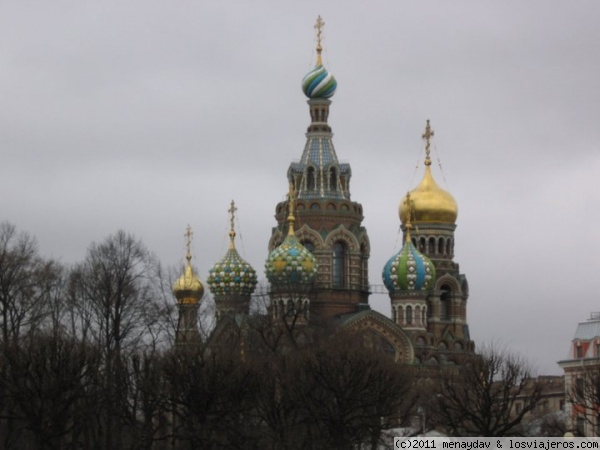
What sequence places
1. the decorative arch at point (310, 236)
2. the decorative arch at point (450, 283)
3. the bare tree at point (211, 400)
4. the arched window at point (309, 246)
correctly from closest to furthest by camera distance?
the bare tree at point (211, 400) → the decorative arch at point (310, 236) → the arched window at point (309, 246) → the decorative arch at point (450, 283)

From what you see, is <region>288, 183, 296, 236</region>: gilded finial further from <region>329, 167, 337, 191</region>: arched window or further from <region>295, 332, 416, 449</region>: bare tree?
<region>295, 332, 416, 449</region>: bare tree

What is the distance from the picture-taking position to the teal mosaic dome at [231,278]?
270ft

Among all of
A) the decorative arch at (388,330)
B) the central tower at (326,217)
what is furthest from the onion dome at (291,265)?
the decorative arch at (388,330)

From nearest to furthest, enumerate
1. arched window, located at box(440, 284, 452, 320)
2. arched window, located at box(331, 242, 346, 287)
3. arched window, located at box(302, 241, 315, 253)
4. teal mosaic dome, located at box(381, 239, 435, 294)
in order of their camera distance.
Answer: teal mosaic dome, located at box(381, 239, 435, 294)
arched window, located at box(302, 241, 315, 253)
arched window, located at box(331, 242, 346, 287)
arched window, located at box(440, 284, 452, 320)

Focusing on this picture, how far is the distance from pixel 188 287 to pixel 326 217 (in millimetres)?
9393

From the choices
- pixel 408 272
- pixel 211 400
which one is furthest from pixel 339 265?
pixel 211 400

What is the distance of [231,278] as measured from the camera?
82438mm

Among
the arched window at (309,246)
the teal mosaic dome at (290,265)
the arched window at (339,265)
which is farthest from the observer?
the arched window at (339,265)

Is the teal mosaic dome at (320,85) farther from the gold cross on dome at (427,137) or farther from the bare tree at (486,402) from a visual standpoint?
the bare tree at (486,402)

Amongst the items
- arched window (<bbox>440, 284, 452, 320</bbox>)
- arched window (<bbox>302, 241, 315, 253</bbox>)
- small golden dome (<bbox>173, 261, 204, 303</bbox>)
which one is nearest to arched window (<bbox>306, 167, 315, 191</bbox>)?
arched window (<bbox>302, 241, 315, 253</bbox>)

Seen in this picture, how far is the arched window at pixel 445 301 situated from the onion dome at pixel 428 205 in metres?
3.09

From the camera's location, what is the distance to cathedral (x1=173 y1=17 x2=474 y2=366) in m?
78.4

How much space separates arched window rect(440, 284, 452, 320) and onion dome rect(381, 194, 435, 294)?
4312mm

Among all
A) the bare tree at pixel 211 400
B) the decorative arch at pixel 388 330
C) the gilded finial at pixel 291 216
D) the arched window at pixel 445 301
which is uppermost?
the gilded finial at pixel 291 216
